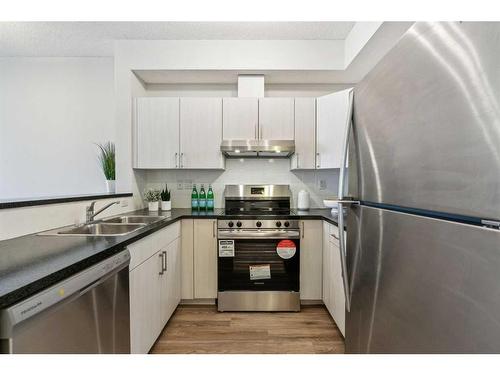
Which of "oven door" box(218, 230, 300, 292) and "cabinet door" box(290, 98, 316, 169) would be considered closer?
"oven door" box(218, 230, 300, 292)

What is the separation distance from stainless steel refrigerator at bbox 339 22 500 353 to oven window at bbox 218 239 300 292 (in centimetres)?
155

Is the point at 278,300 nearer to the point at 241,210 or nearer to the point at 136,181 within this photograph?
the point at 241,210

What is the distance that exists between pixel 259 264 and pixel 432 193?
2.11 meters

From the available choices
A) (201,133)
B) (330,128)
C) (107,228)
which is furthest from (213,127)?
(107,228)

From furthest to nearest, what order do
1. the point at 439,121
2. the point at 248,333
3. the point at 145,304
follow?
the point at 248,333
the point at 145,304
the point at 439,121

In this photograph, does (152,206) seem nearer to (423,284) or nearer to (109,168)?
(109,168)

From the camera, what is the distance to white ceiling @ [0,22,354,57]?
2650 millimetres

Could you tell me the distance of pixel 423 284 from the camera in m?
0.75

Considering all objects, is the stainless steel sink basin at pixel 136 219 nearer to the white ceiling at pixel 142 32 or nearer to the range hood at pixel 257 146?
the range hood at pixel 257 146

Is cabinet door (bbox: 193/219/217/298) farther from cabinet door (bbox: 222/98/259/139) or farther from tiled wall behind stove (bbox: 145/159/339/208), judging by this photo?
cabinet door (bbox: 222/98/259/139)

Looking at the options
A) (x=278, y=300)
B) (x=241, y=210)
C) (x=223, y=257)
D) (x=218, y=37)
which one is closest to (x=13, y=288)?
(x=223, y=257)

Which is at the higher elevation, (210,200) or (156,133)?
(156,133)

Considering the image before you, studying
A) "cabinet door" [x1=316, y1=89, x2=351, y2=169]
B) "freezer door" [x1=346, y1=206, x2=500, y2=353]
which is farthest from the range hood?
"freezer door" [x1=346, y1=206, x2=500, y2=353]

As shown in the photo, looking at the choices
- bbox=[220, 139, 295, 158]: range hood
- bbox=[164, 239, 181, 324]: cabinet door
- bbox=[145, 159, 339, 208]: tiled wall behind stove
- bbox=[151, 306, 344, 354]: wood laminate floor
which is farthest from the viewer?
bbox=[145, 159, 339, 208]: tiled wall behind stove
